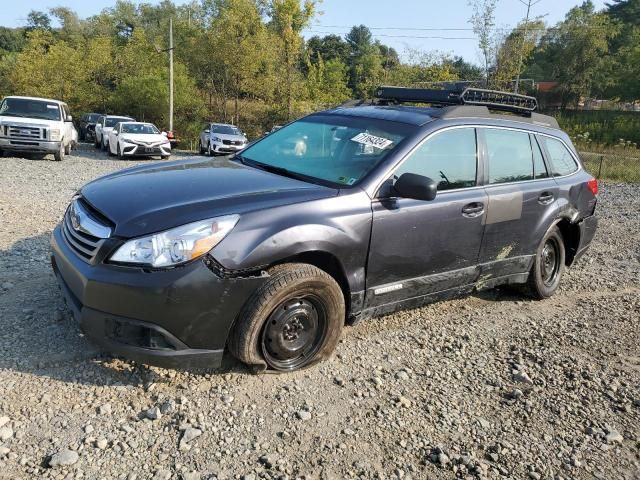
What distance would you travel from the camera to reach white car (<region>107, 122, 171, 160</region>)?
18.5 meters

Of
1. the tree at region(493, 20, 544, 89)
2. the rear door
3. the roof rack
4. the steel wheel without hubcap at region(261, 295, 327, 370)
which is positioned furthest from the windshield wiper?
the tree at region(493, 20, 544, 89)

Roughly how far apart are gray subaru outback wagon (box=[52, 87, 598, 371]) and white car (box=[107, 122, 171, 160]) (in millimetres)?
15319

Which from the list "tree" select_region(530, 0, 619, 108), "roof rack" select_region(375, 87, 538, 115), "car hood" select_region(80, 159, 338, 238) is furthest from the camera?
"tree" select_region(530, 0, 619, 108)

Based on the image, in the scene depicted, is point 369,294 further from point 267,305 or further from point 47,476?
point 47,476

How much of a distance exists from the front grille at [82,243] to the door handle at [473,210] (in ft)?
8.39

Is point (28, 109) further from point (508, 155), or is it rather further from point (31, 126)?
point (508, 155)

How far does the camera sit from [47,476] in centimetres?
230

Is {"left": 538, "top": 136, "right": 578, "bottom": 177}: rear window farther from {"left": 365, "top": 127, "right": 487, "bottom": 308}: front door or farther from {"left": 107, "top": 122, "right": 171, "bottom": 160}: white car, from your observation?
{"left": 107, "top": 122, "right": 171, "bottom": 160}: white car

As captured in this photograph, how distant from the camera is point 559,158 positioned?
5.08 meters

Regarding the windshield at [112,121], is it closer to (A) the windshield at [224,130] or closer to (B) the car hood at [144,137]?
(A) the windshield at [224,130]

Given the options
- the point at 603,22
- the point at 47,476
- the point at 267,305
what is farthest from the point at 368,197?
the point at 603,22

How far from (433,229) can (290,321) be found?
4.20 feet

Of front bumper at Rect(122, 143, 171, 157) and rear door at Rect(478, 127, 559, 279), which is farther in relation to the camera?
front bumper at Rect(122, 143, 171, 157)

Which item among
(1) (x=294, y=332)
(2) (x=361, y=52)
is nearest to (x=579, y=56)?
(2) (x=361, y=52)
